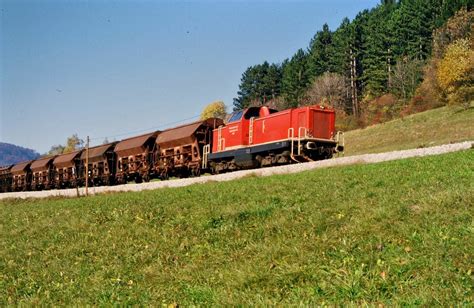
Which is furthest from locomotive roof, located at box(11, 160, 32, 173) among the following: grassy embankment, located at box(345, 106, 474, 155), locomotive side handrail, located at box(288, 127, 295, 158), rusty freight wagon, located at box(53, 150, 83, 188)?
locomotive side handrail, located at box(288, 127, 295, 158)

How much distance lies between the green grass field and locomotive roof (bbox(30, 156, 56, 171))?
125 ft

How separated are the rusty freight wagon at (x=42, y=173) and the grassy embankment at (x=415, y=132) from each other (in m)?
29.6

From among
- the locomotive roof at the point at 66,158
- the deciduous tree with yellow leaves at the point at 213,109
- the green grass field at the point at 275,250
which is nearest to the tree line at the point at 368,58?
the deciduous tree with yellow leaves at the point at 213,109

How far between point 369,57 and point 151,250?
273 feet

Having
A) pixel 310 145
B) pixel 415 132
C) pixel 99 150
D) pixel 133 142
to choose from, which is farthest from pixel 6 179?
pixel 310 145

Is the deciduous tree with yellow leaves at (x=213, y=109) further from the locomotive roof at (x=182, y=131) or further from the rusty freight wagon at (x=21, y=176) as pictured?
the locomotive roof at (x=182, y=131)

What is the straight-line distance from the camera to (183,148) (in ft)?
106

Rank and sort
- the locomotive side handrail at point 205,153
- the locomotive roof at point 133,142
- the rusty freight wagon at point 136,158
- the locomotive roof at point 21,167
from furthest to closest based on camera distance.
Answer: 1. the locomotive roof at point 21,167
2. the locomotive roof at point 133,142
3. the rusty freight wagon at point 136,158
4. the locomotive side handrail at point 205,153

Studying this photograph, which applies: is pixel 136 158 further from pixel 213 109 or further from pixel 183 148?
pixel 213 109

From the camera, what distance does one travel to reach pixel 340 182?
1335 centimetres

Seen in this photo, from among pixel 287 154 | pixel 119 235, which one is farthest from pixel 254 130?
pixel 119 235

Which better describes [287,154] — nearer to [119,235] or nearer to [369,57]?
[119,235]

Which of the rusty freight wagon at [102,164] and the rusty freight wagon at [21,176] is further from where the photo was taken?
the rusty freight wagon at [21,176]

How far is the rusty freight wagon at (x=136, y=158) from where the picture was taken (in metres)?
36.2
